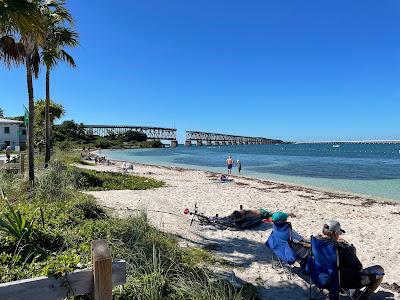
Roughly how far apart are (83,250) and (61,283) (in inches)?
53.7

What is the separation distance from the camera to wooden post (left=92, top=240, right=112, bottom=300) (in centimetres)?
253

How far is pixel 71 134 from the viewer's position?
9812 centimetres

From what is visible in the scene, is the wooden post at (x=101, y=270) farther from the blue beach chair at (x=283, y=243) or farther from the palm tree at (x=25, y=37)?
the palm tree at (x=25, y=37)

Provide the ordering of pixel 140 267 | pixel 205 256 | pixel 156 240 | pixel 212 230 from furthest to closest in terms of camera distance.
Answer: pixel 212 230 → pixel 205 256 → pixel 156 240 → pixel 140 267

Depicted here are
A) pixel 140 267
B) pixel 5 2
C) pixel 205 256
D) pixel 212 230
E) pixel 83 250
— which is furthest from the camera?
pixel 212 230

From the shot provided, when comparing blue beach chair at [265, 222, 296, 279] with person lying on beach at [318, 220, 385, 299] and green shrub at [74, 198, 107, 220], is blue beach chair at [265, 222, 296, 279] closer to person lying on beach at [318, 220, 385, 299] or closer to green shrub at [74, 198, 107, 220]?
person lying on beach at [318, 220, 385, 299]

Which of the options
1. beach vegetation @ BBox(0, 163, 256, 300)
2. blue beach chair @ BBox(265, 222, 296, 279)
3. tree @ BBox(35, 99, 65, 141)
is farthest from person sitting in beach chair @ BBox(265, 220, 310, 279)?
tree @ BBox(35, 99, 65, 141)

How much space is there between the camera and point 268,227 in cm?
890

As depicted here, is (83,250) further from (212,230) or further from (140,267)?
(212,230)

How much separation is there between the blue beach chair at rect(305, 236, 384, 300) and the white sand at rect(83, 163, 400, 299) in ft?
2.39

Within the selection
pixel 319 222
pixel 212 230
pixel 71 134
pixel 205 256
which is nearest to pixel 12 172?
pixel 212 230

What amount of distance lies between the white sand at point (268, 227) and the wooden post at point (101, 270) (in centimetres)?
314

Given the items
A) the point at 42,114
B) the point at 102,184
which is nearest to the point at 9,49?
the point at 102,184

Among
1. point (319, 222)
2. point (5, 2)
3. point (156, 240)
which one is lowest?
point (319, 222)
